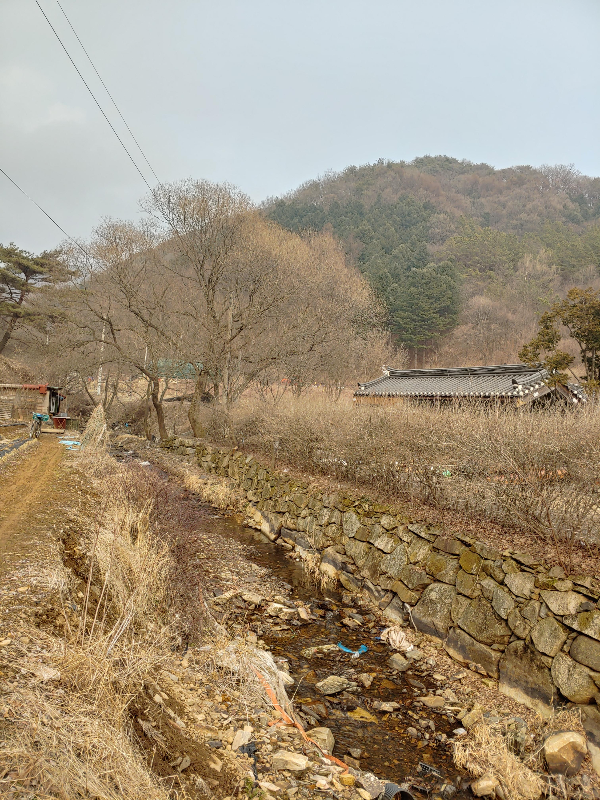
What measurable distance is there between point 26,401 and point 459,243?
163 feet

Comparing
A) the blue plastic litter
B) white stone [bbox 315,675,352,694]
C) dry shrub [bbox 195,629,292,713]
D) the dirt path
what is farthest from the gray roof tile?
the dirt path

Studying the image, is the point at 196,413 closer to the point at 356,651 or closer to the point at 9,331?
the point at 356,651

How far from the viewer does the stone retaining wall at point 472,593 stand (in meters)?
5.35

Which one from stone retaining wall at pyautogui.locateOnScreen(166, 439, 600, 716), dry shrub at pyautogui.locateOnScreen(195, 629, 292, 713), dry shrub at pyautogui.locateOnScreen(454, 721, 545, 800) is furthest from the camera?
stone retaining wall at pyautogui.locateOnScreen(166, 439, 600, 716)

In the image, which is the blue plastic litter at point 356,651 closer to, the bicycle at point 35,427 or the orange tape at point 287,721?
the orange tape at point 287,721

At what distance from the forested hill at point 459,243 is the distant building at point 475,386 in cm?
1458

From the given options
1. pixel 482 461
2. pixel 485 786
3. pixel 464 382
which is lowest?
pixel 485 786

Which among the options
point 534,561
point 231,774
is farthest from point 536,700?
point 231,774

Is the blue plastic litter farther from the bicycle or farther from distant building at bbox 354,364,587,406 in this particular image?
the bicycle

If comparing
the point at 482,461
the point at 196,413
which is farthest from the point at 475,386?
the point at 482,461

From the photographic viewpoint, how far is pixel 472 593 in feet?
22.1

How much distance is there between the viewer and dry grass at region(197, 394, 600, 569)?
6699mm

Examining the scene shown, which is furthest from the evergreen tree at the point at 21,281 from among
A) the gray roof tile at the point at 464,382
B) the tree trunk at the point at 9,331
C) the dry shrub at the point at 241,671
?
the dry shrub at the point at 241,671

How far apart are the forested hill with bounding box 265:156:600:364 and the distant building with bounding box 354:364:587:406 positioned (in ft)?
47.8
